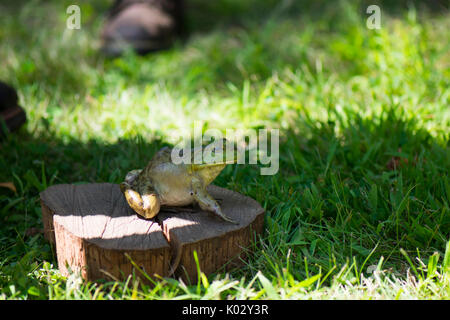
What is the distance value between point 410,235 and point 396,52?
2.42 meters

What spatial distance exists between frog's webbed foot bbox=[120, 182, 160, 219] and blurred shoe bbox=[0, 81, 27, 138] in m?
1.59

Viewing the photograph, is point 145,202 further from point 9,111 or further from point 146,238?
point 9,111

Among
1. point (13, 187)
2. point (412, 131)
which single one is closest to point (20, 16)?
point (13, 187)

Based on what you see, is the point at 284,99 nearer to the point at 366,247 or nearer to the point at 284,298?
the point at 366,247

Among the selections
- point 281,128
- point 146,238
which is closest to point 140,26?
point 281,128

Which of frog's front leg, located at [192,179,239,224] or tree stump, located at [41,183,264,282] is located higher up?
frog's front leg, located at [192,179,239,224]

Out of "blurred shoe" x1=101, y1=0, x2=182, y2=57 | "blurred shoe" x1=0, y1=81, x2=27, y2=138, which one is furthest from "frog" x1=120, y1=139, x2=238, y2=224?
"blurred shoe" x1=101, y1=0, x2=182, y2=57

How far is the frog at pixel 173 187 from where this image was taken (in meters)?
2.18

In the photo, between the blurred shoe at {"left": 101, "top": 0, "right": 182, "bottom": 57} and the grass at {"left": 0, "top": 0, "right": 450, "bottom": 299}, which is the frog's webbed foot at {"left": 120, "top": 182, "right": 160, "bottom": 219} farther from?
the blurred shoe at {"left": 101, "top": 0, "right": 182, "bottom": 57}

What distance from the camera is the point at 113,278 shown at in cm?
205

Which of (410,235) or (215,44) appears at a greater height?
(215,44)

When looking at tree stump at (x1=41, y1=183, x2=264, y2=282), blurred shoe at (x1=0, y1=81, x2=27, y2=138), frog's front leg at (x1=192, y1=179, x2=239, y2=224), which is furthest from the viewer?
blurred shoe at (x1=0, y1=81, x2=27, y2=138)

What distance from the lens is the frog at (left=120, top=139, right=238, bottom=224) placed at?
86.0 inches

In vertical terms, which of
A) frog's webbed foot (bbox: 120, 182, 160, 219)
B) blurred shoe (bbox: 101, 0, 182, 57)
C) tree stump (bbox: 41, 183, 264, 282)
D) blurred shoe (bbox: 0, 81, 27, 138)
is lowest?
tree stump (bbox: 41, 183, 264, 282)
